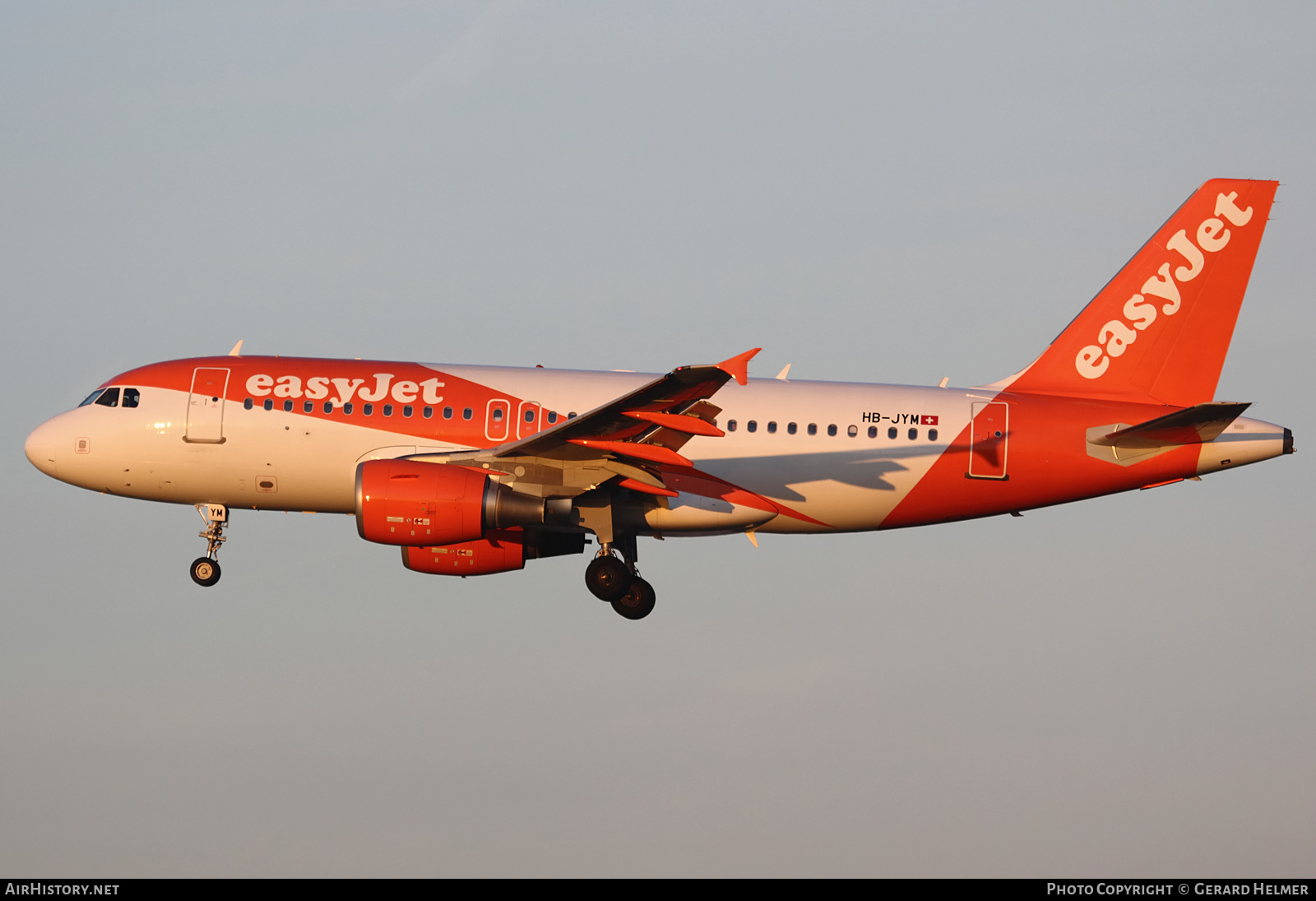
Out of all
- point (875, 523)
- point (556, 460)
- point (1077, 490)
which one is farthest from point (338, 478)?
point (1077, 490)

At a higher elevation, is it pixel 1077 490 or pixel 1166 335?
pixel 1166 335

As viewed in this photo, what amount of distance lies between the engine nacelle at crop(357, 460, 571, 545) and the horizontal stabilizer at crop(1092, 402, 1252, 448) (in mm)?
11932

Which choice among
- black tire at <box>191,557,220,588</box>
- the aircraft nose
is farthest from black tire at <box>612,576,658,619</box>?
the aircraft nose

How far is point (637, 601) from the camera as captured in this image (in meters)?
30.1

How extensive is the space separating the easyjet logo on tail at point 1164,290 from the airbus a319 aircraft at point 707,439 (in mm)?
39

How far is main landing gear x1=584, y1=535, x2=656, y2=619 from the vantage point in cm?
2927

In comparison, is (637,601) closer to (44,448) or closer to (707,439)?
(707,439)

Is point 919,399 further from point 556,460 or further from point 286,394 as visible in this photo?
point 286,394

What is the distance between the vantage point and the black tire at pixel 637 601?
30.1 metres

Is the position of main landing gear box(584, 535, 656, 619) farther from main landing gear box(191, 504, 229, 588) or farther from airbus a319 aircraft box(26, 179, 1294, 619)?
main landing gear box(191, 504, 229, 588)

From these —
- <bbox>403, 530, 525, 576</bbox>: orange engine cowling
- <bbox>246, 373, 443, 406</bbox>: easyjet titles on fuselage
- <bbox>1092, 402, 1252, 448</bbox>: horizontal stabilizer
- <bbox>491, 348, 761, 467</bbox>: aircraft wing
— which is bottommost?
<bbox>403, 530, 525, 576</bbox>: orange engine cowling

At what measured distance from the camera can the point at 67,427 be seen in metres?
30.7

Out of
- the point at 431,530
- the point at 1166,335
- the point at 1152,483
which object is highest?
the point at 1166,335

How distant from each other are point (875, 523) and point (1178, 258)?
864 cm
